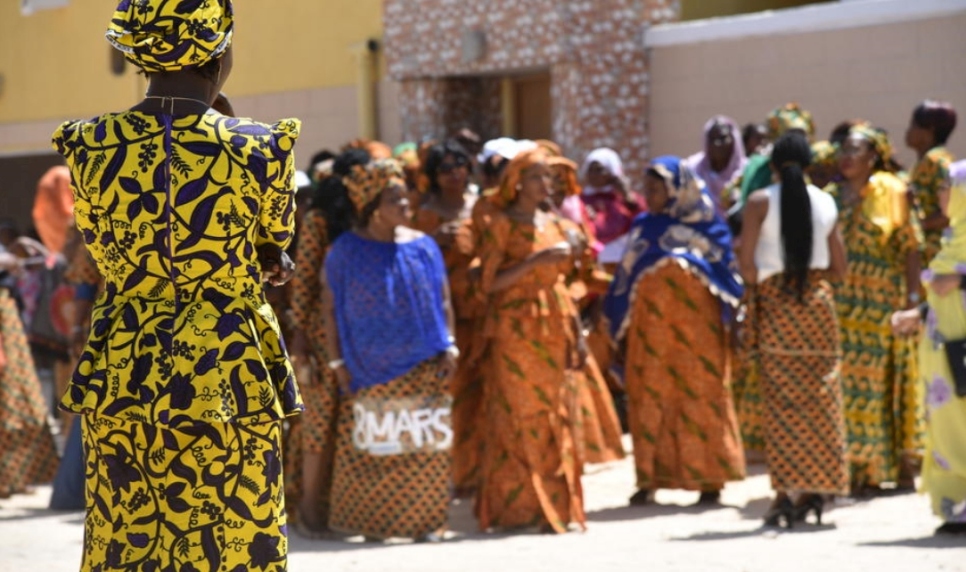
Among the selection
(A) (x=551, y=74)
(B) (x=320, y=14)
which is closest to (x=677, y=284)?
(A) (x=551, y=74)

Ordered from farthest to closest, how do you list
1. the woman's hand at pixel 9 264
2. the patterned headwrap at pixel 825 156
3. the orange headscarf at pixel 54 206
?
the orange headscarf at pixel 54 206, the woman's hand at pixel 9 264, the patterned headwrap at pixel 825 156

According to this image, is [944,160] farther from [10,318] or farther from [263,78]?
[263,78]

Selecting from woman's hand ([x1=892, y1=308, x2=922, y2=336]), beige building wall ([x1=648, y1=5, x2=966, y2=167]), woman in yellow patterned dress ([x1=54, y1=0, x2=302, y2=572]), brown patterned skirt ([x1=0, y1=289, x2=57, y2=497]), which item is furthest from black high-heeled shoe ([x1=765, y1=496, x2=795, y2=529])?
brown patterned skirt ([x1=0, y1=289, x2=57, y2=497])

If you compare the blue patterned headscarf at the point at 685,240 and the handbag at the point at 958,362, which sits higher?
the blue patterned headscarf at the point at 685,240

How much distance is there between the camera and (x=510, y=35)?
620 inches

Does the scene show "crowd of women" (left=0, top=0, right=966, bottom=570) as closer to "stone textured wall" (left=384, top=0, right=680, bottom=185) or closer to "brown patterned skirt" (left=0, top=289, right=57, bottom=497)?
"brown patterned skirt" (left=0, top=289, right=57, bottom=497)

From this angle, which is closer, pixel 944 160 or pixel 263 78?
pixel 944 160

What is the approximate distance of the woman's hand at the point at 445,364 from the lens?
27.9ft

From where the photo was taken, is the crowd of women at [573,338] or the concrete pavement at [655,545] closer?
the concrete pavement at [655,545]

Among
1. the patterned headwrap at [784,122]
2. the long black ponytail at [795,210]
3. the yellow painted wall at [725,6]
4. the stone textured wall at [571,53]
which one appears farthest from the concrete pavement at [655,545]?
the yellow painted wall at [725,6]

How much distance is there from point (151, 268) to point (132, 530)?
692mm

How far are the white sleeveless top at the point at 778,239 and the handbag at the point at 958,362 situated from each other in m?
0.88

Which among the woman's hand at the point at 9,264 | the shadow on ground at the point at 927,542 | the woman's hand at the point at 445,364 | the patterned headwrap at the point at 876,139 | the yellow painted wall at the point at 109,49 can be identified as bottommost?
the shadow on ground at the point at 927,542

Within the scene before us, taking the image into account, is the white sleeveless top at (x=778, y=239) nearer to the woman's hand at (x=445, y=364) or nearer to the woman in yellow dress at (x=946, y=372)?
the woman in yellow dress at (x=946, y=372)
